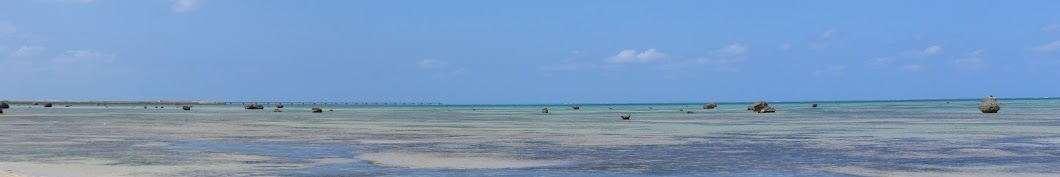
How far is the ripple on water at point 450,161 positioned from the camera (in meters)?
22.3

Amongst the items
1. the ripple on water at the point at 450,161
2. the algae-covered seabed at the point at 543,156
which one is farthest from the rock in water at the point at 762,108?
the ripple on water at the point at 450,161

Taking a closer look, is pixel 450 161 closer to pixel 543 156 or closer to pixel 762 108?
pixel 543 156

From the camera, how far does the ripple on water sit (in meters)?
22.3

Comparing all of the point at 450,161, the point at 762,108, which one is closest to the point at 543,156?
the point at 450,161

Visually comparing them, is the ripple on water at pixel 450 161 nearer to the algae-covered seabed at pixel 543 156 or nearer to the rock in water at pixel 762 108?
the algae-covered seabed at pixel 543 156

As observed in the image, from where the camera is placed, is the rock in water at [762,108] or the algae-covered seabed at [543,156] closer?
the algae-covered seabed at [543,156]

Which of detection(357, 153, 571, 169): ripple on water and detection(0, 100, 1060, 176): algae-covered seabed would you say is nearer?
detection(0, 100, 1060, 176): algae-covered seabed

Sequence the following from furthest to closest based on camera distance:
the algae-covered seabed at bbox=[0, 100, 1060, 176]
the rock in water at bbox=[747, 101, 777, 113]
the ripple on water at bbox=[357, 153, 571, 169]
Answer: the rock in water at bbox=[747, 101, 777, 113] → the ripple on water at bbox=[357, 153, 571, 169] → the algae-covered seabed at bbox=[0, 100, 1060, 176]

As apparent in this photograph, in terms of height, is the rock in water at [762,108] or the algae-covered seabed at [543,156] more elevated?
the rock in water at [762,108]

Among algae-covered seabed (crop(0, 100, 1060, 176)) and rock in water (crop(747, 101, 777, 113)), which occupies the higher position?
rock in water (crop(747, 101, 777, 113))

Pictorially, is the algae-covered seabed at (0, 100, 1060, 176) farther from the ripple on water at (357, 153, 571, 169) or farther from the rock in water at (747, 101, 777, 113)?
the rock in water at (747, 101, 777, 113)

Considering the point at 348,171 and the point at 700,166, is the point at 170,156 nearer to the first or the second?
the point at 348,171

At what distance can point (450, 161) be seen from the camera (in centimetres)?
2389

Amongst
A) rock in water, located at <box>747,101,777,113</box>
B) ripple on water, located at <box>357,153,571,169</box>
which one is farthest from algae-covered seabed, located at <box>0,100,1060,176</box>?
rock in water, located at <box>747,101,777,113</box>
